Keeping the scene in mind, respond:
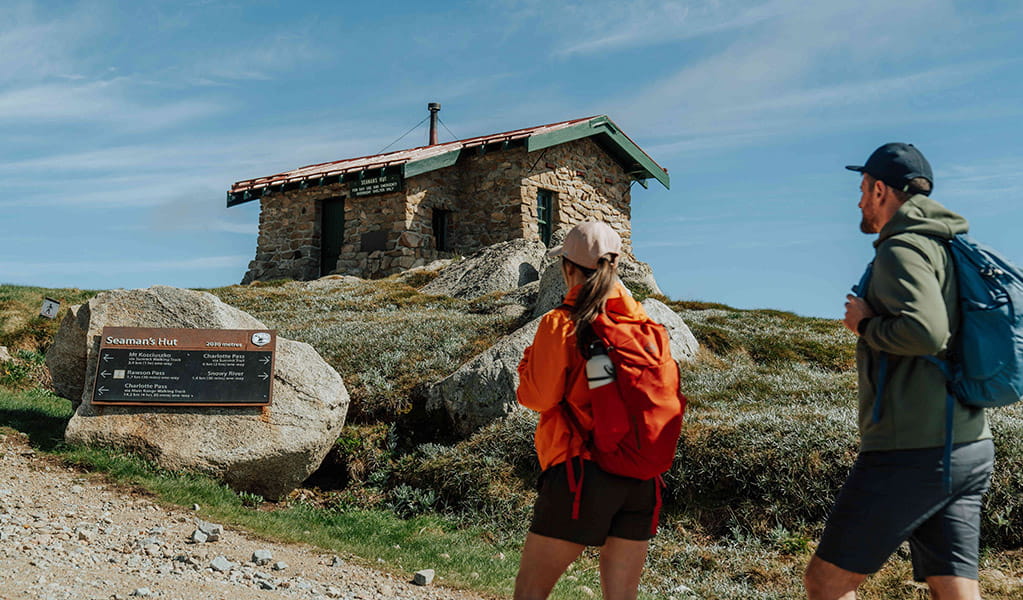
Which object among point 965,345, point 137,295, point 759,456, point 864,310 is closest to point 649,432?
point 864,310

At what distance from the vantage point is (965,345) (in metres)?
3.06

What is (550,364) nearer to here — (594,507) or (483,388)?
(594,507)

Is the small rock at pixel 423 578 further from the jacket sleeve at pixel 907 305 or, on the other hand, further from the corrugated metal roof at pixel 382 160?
the corrugated metal roof at pixel 382 160

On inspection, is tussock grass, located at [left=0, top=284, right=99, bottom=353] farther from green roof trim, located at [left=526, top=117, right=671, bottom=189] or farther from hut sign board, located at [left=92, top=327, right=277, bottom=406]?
green roof trim, located at [left=526, top=117, right=671, bottom=189]

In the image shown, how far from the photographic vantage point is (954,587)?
3.09 meters

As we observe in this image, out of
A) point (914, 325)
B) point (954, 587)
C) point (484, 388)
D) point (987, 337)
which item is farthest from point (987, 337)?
point (484, 388)

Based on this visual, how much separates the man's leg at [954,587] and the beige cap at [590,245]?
1746 mm

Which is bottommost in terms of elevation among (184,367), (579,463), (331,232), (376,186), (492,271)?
(579,463)

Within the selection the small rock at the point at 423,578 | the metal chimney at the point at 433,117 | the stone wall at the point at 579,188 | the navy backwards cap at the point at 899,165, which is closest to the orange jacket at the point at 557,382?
the navy backwards cap at the point at 899,165

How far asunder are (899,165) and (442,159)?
19561 millimetres

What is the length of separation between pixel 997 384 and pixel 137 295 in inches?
307

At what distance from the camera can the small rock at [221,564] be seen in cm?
523

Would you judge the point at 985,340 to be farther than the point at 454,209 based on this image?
No

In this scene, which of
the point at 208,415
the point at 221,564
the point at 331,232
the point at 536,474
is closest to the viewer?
the point at 221,564
